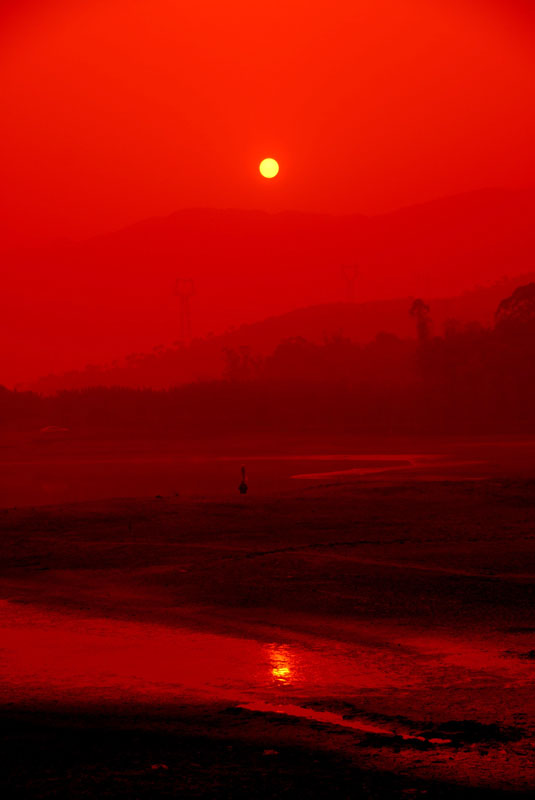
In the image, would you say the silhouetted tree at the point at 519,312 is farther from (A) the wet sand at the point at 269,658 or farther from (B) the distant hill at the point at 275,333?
(B) the distant hill at the point at 275,333

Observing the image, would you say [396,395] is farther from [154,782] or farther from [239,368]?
[154,782]

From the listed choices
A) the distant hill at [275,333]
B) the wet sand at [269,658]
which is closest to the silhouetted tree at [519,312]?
the wet sand at [269,658]

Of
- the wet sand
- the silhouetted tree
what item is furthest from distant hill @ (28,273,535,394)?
the wet sand

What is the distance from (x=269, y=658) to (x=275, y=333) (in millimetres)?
178842

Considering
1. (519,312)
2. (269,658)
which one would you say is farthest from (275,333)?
(269,658)

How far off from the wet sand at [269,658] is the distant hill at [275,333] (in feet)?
507

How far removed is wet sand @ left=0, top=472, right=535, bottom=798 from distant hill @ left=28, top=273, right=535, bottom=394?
15446cm

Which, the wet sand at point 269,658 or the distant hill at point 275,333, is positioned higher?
the distant hill at point 275,333

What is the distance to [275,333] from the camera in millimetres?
187625

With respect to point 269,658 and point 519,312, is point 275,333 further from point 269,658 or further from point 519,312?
point 269,658

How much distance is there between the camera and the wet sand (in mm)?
6242

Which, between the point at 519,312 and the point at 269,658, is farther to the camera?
the point at 519,312

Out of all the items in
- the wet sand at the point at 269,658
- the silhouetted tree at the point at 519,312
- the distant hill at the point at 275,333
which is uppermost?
the distant hill at the point at 275,333

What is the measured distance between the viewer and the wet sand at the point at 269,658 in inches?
246
